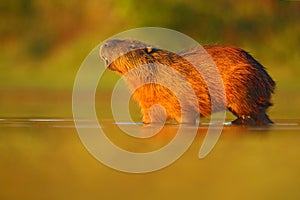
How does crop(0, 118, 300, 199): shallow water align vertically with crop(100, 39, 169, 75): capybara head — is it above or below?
below

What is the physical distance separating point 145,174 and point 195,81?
6.56ft

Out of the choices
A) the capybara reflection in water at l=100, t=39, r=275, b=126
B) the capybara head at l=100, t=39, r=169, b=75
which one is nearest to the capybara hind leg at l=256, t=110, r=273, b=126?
the capybara reflection in water at l=100, t=39, r=275, b=126

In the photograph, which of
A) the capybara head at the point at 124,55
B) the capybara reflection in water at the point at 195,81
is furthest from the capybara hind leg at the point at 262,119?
the capybara head at the point at 124,55

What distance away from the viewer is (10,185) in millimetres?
4004

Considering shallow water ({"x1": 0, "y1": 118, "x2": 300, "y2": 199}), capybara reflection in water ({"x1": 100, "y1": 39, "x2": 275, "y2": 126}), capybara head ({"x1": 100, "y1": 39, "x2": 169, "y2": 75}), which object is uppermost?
capybara head ({"x1": 100, "y1": 39, "x2": 169, "y2": 75})

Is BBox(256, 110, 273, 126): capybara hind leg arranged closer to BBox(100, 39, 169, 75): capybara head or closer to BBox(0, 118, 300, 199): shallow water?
BBox(0, 118, 300, 199): shallow water

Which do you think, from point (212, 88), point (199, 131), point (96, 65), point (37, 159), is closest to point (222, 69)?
point (212, 88)

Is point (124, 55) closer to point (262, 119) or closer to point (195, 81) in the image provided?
point (195, 81)

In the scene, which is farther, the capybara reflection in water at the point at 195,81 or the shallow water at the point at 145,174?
the capybara reflection in water at the point at 195,81

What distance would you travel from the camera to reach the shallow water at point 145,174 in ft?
12.6

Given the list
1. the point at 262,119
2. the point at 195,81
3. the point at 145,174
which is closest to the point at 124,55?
the point at 195,81

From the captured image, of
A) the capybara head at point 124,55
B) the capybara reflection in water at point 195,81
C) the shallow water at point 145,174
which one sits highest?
the capybara head at point 124,55

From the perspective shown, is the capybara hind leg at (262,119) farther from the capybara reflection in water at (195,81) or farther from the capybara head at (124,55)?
the capybara head at (124,55)

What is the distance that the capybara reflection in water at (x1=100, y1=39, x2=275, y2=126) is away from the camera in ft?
20.2
